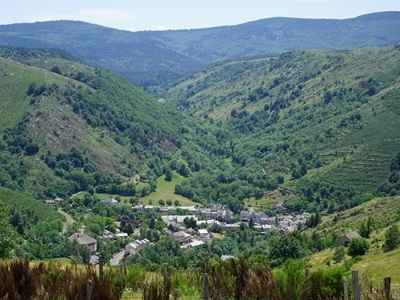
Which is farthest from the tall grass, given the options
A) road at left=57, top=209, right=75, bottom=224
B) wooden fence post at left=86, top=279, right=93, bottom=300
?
road at left=57, top=209, right=75, bottom=224

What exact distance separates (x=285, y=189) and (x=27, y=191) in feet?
197

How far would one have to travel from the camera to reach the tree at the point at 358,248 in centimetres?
4462

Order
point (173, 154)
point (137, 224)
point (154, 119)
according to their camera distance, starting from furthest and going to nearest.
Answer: point (154, 119) → point (173, 154) → point (137, 224)

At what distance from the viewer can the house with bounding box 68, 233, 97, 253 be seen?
8331 centimetres

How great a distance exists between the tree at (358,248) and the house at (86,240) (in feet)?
158

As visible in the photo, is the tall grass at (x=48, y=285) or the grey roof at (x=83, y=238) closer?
the tall grass at (x=48, y=285)

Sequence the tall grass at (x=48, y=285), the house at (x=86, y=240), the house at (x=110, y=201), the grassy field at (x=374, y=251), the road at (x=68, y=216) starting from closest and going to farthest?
the tall grass at (x=48, y=285) < the grassy field at (x=374, y=251) < the house at (x=86, y=240) < the road at (x=68, y=216) < the house at (x=110, y=201)

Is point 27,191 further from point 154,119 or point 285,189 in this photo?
point 154,119

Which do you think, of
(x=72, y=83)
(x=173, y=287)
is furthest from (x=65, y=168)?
(x=173, y=287)

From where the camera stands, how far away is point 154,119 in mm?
188625

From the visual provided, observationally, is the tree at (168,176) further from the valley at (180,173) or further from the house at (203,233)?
the house at (203,233)

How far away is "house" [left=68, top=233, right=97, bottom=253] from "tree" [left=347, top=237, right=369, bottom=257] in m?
48.0

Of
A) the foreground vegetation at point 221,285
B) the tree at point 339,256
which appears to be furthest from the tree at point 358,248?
the foreground vegetation at point 221,285

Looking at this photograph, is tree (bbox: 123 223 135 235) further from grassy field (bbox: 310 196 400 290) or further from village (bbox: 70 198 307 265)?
grassy field (bbox: 310 196 400 290)
